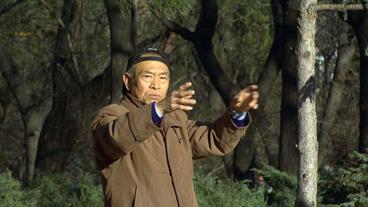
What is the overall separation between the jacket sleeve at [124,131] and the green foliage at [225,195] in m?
4.27

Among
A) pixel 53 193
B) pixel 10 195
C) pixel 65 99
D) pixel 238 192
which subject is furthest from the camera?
pixel 65 99

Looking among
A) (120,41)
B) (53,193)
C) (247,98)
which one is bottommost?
(53,193)

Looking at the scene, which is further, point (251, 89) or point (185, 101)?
point (251, 89)

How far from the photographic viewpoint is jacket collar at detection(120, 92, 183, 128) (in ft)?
14.5

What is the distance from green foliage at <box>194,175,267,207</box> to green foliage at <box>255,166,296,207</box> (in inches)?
4.4

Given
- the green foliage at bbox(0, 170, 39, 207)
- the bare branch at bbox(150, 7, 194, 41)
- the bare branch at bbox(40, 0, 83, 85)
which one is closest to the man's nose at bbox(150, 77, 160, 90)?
the green foliage at bbox(0, 170, 39, 207)

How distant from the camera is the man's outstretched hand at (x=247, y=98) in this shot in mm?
4242

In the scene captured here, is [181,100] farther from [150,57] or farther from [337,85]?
[337,85]

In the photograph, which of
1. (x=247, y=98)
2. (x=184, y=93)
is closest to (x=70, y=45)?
(x=247, y=98)

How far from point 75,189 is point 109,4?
11.2 feet

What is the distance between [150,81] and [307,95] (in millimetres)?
2207

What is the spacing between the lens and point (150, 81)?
173 inches

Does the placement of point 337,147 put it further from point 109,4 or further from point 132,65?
point 132,65

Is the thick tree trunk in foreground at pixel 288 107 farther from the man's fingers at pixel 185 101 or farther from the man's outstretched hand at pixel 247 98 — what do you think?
the man's fingers at pixel 185 101
